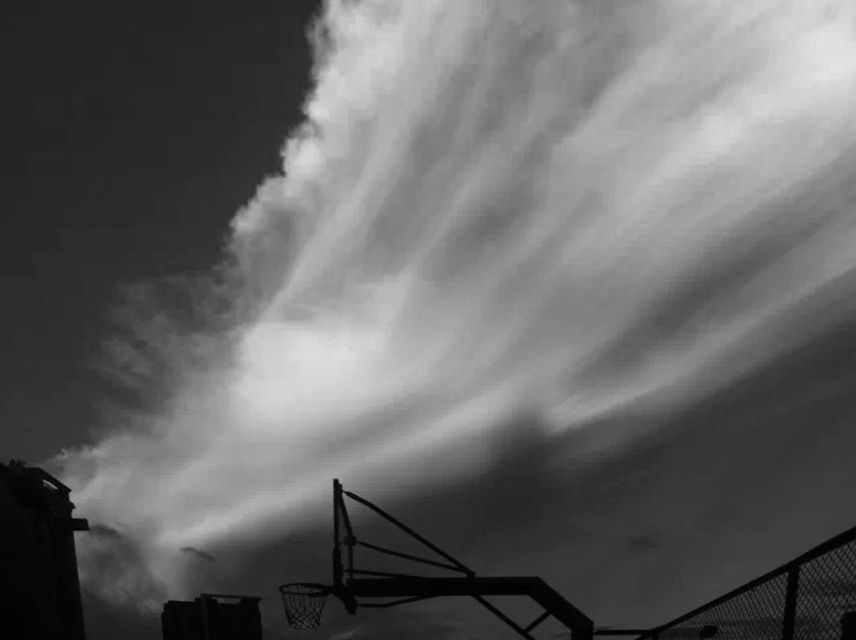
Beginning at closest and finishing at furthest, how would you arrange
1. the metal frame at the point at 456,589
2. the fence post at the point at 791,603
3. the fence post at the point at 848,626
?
1. the fence post at the point at 848,626
2. the fence post at the point at 791,603
3. the metal frame at the point at 456,589

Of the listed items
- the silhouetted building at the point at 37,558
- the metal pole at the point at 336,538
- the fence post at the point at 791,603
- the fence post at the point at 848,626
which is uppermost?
the silhouetted building at the point at 37,558

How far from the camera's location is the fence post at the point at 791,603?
7398mm

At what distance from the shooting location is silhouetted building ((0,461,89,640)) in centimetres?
1609

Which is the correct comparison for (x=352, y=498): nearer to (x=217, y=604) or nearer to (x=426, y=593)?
(x=426, y=593)

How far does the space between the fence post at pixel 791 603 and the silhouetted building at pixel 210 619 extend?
1519 cm

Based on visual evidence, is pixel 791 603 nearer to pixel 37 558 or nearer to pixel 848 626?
pixel 848 626

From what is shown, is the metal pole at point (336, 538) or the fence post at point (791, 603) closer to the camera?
the fence post at point (791, 603)

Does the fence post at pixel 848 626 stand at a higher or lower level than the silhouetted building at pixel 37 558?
lower

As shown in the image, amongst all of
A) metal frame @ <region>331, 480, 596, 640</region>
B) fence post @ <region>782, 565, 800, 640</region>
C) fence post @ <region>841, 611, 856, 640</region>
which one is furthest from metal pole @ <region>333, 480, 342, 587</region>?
fence post @ <region>841, 611, 856, 640</region>

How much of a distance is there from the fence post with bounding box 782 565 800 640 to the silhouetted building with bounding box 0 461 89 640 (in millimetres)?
15179

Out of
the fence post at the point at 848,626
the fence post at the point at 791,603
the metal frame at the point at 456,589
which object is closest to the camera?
the fence post at the point at 848,626

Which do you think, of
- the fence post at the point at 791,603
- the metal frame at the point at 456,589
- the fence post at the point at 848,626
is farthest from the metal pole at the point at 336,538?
the fence post at the point at 848,626

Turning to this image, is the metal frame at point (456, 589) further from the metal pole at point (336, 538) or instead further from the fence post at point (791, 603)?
the fence post at point (791, 603)

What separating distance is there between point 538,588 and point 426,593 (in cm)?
230
